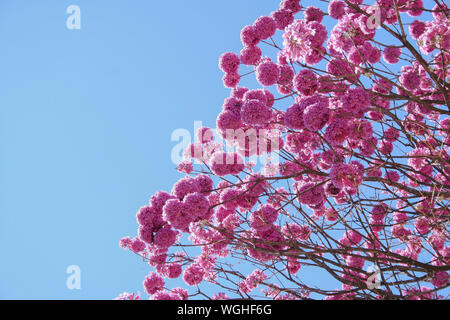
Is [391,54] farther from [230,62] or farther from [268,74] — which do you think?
[230,62]

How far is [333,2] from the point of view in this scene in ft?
16.3

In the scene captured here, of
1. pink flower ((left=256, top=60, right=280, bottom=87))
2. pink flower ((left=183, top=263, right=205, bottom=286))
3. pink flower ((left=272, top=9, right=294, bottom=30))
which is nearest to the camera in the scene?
pink flower ((left=256, top=60, right=280, bottom=87))

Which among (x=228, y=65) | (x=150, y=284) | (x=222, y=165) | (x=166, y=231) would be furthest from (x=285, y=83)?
(x=150, y=284)

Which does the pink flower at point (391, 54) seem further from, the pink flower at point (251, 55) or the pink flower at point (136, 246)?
the pink flower at point (136, 246)

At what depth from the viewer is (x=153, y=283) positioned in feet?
14.7

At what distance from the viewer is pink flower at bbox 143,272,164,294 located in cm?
448

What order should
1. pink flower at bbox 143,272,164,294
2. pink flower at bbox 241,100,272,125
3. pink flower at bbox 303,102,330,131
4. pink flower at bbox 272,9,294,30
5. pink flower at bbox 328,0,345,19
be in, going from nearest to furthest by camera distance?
1. pink flower at bbox 303,102,330,131
2. pink flower at bbox 241,100,272,125
3. pink flower at bbox 143,272,164,294
4. pink flower at bbox 328,0,345,19
5. pink flower at bbox 272,9,294,30

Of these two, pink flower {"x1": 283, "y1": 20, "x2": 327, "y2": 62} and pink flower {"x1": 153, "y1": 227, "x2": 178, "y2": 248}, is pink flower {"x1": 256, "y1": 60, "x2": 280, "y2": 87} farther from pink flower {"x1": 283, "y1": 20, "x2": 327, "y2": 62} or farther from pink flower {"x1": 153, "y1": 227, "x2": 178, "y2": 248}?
pink flower {"x1": 153, "y1": 227, "x2": 178, "y2": 248}

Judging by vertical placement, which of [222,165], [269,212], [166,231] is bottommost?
[166,231]

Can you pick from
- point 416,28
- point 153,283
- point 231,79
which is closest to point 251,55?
point 231,79

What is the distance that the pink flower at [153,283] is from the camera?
14.7 ft

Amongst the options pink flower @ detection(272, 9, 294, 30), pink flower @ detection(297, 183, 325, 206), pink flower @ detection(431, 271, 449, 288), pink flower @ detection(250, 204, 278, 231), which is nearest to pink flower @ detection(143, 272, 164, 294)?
→ pink flower @ detection(250, 204, 278, 231)

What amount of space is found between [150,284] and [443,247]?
456 centimetres

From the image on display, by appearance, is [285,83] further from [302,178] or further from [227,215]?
[227,215]
